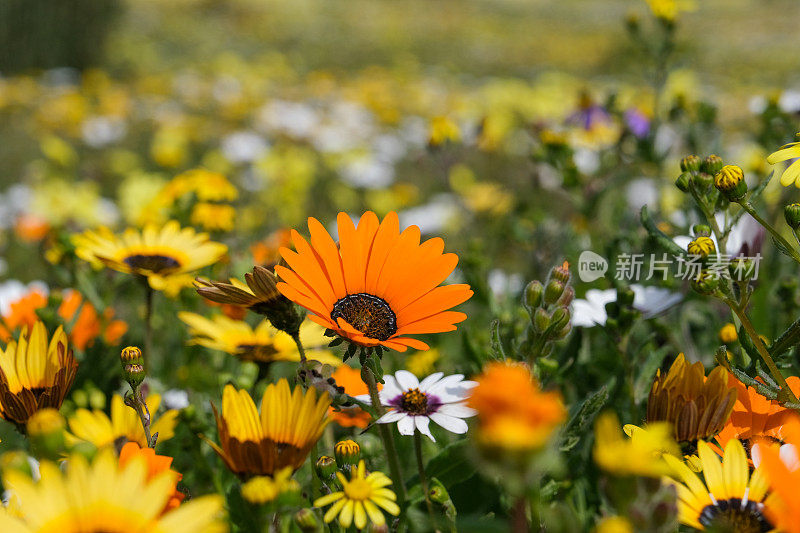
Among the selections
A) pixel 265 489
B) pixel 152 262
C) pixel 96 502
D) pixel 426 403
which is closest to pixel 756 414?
pixel 426 403

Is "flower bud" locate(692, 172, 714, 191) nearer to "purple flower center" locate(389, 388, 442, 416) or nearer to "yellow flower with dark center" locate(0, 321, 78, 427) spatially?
"purple flower center" locate(389, 388, 442, 416)

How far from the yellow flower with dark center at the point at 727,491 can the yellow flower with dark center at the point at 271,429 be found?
15.7 inches

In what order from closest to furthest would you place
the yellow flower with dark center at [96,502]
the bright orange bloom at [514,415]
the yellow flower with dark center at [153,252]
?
the bright orange bloom at [514,415]
the yellow flower with dark center at [96,502]
the yellow flower with dark center at [153,252]

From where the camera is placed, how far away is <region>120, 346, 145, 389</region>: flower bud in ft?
2.90

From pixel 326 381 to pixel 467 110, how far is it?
4944 mm

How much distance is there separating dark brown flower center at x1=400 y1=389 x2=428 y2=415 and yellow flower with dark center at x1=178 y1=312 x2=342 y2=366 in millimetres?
248

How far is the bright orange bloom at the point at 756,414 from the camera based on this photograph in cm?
90

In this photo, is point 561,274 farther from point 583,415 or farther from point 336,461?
point 336,461

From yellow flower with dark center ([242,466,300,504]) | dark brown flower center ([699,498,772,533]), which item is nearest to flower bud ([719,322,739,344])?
dark brown flower center ([699,498,772,533])

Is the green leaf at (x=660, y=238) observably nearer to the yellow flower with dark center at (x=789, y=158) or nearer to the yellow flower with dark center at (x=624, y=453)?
the yellow flower with dark center at (x=789, y=158)

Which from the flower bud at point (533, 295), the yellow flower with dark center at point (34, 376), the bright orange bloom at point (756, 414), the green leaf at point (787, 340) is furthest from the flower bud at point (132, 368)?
the green leaf at point (787, 340)

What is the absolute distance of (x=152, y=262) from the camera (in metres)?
1.28

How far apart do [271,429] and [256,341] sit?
45cm

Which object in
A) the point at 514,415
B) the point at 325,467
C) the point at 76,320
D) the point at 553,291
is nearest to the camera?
the point at 514,415
